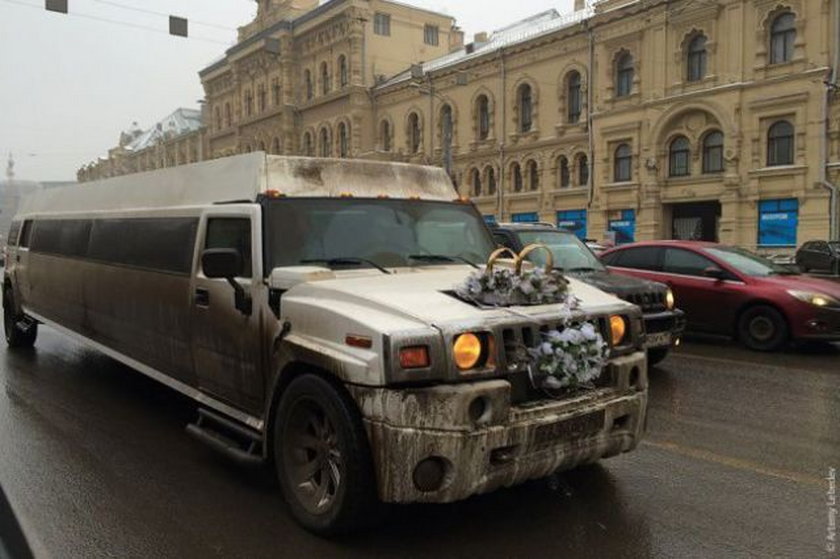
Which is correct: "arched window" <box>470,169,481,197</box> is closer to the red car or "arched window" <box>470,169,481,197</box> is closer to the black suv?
the red car

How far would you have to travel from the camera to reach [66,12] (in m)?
16.7

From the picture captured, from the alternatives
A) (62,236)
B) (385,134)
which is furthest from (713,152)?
(62,236)

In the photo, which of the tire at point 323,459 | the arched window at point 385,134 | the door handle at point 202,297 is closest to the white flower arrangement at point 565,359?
the tire at point 323,459

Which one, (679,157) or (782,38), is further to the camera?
(679,157)

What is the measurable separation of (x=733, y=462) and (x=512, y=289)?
243 centimetres

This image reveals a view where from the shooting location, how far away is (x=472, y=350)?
3766 mm

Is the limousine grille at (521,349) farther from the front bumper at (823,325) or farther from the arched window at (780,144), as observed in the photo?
the arched window at (780,144)

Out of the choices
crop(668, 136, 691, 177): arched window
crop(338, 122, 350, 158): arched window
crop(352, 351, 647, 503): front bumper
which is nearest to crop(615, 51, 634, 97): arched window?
crop(668, 136, 691, 177): arched window

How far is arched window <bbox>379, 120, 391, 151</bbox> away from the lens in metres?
52.9

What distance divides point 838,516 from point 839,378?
187 inches

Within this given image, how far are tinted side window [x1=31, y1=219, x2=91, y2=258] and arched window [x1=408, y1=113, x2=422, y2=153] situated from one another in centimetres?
4149

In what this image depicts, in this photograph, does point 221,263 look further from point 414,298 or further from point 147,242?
point 147,242

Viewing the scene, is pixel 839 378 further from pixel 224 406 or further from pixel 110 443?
pixel 110 443

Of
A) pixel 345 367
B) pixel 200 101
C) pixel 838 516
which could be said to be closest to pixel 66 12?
pixel 345 367
